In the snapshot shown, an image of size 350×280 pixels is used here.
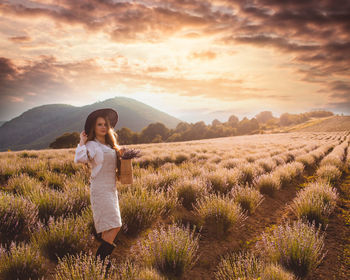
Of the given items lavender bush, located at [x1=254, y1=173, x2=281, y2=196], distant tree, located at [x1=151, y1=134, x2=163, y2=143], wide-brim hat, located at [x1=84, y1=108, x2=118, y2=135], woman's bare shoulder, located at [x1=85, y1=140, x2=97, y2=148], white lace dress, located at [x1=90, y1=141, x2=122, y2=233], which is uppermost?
wide-brim hat, located at [x1=84, y1=108, x2=118, y2=135]

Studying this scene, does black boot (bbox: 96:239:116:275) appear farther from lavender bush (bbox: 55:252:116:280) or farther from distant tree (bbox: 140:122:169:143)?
distant tree (bbox: 140:122:169:143)

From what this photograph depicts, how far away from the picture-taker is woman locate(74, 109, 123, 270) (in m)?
2.52

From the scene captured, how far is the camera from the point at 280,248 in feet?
8.63

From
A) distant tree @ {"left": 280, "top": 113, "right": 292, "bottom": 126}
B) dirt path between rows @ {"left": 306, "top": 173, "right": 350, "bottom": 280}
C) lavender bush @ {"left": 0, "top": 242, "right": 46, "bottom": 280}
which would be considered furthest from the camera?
distant tree @ {"left": 280, "top": 113, "right": 292, "bottom": 126}

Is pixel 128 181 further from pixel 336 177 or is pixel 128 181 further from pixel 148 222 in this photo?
pixel 336 177

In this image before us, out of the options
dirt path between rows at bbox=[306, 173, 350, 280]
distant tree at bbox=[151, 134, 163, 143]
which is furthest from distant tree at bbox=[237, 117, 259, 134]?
dirt path between rows at bbox=[306, 173, 350, 280]

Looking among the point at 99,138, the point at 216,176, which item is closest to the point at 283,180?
the point at 216,176

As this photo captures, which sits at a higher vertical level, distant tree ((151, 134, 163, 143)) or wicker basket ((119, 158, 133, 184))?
wicker basket ((119, 158, 133, 184))

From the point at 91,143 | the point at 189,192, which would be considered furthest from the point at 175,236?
the point at 189,192

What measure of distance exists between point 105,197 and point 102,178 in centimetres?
25

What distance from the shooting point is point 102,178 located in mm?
2639

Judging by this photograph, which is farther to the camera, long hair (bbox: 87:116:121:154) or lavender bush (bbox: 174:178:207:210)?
lavender bush (bbox: 174:178:207:210)

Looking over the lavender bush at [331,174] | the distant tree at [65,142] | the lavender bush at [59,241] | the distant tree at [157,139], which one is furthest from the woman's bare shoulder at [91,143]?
the distant tree at [157,139]

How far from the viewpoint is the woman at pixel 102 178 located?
2.52 m
